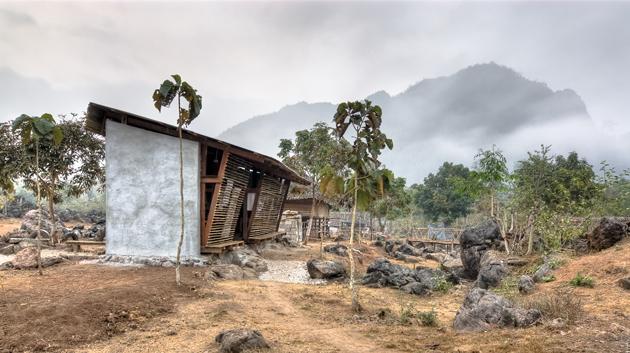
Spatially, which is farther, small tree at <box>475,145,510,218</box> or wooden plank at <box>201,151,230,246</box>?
small tree at <box>475,145,510,218</box>

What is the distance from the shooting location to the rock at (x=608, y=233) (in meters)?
11.2

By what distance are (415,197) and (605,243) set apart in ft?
133

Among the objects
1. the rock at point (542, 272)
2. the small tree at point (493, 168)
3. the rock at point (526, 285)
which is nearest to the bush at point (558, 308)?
the rock at point (526, 285)

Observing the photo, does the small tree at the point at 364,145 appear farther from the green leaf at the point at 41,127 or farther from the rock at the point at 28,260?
the rock at the point at 28,260

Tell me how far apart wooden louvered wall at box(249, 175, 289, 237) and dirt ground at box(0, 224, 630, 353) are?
7153 millimetres

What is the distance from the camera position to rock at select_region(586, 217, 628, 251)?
11219 mm

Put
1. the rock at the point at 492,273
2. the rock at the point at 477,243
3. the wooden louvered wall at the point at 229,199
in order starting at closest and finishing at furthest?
the rock at the point at 492,273 → the wooden louvered wall at the point at 229,199 → the rock at the point at 477,243

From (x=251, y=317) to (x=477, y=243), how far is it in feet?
34.6

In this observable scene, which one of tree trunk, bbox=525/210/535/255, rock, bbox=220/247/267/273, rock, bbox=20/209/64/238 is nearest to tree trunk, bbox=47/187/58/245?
rock, bbox=20/209/64/238

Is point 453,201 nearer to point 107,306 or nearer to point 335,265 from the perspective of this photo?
point 335,265

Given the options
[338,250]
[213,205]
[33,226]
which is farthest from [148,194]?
[33,226]

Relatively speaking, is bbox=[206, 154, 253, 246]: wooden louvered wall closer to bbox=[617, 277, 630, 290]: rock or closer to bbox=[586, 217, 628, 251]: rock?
bbox=[617, 277, 630, 290]: rock

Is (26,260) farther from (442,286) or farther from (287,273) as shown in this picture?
(442,286)

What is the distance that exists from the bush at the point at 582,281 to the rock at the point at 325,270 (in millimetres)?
7493
